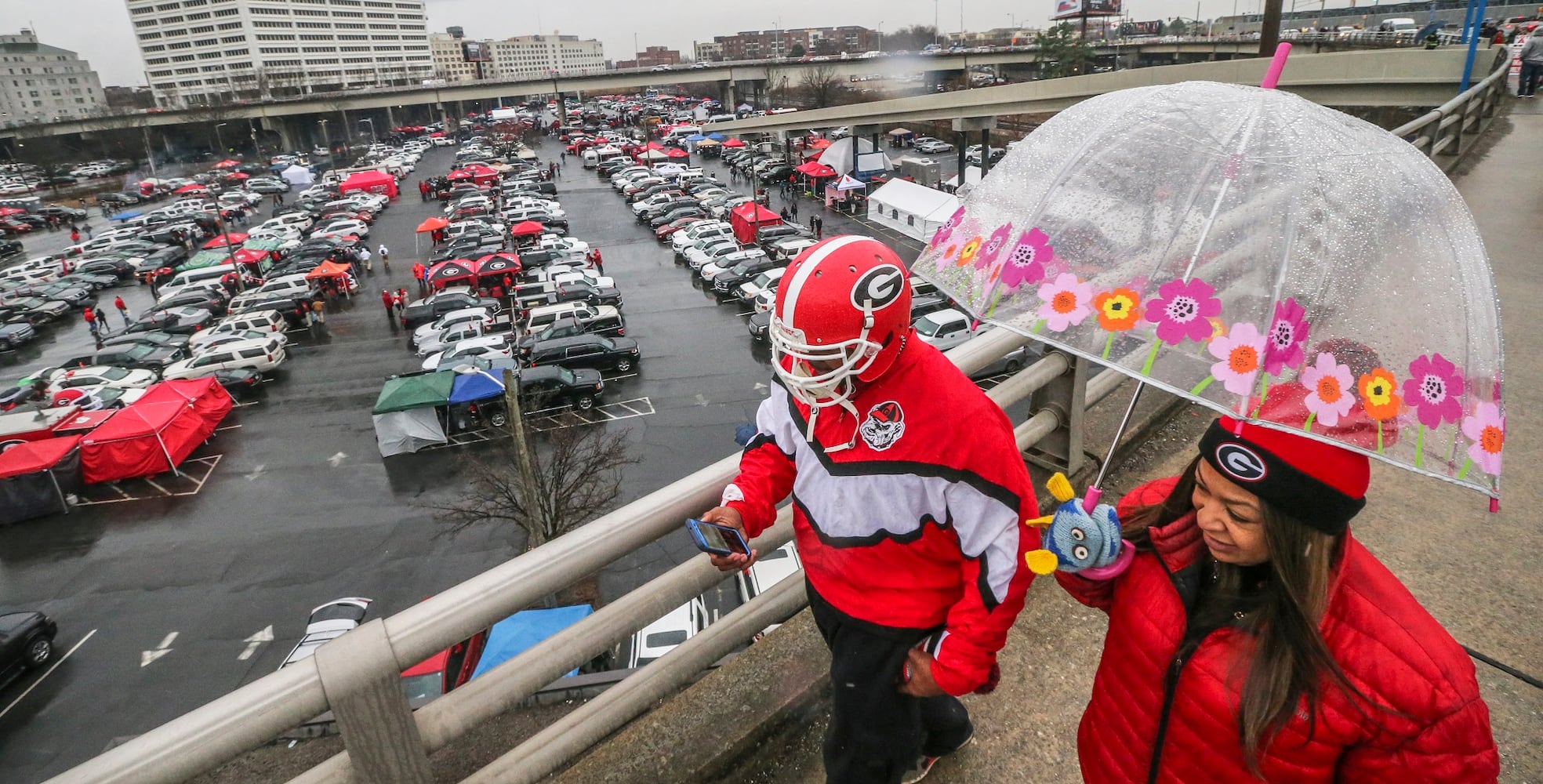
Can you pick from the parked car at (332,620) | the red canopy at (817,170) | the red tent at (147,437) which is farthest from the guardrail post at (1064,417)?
the red canopy at (817,170)

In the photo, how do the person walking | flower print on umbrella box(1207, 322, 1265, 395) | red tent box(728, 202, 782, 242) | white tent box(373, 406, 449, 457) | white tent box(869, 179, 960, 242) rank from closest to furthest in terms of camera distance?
1. flower print on umbrella box(1207, 322, 1265, 395)
2. white tent box(373, 406, 449, 457)
3. the person walking
4. white tent box(869, 179, 960, 242)
5. red tent box(728, 202, 782, 242)

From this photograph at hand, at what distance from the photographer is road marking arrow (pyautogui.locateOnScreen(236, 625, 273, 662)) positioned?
11.6 metres

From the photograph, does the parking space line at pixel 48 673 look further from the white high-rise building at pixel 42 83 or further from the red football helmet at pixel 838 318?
the white high-rise building at pixel 42 83

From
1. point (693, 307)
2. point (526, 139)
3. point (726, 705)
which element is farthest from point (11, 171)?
point (726, 705)

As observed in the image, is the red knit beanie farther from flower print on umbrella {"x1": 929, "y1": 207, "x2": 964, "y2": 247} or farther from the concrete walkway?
the concrete walkway

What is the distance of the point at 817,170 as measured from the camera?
4066 centimetres

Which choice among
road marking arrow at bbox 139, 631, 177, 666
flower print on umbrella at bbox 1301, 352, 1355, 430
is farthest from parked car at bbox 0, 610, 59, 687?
flower print on umbrella at bbox 1301, 352, 1355, 430

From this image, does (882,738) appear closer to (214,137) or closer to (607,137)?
(607,137)

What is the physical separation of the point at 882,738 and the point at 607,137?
74.5 metres

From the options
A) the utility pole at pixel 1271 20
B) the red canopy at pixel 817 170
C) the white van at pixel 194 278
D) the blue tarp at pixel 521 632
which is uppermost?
the utility pole at pixel 1271 20

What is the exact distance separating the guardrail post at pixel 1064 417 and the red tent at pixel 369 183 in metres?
54.8

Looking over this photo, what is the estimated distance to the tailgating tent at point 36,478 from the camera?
15258mm

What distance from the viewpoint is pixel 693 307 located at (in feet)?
83.0

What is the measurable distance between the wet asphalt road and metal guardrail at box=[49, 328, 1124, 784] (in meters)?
10.6
